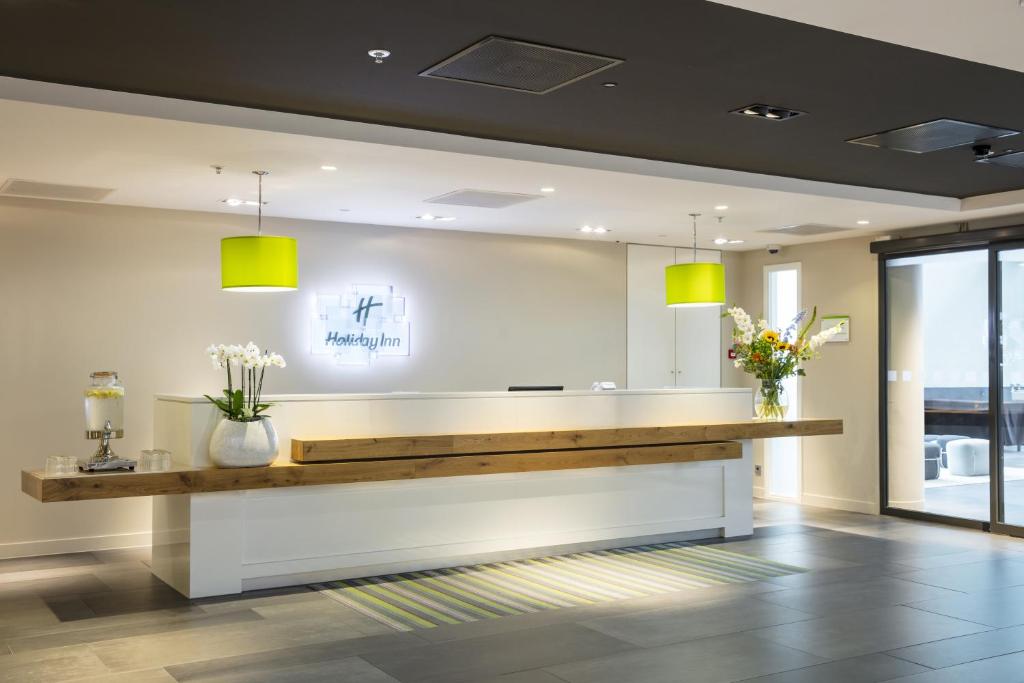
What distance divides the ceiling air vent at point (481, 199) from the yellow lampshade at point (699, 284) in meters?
1.41

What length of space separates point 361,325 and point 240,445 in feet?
8.96

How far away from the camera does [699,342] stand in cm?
1029

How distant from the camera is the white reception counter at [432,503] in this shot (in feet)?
19.1

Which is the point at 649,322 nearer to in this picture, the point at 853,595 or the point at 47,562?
the point at 853,595

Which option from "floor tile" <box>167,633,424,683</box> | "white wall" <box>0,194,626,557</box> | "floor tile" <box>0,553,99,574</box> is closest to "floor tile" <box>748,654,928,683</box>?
"floor tile" <box>167,633,424,683</box>

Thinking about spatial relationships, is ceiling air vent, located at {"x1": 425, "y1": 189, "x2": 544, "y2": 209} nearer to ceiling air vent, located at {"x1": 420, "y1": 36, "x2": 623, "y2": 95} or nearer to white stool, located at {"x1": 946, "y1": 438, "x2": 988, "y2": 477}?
ceiling air vent, located at {"x1": 420, "y1": 36, "x2": 623, "y2": 95}

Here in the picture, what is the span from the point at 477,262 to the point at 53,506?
13.0 feet

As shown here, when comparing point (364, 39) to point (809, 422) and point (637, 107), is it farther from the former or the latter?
point (809, 422)

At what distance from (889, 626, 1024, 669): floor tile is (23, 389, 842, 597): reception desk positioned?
2.69m

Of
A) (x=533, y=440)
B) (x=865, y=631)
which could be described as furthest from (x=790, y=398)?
(x=865, y=631)

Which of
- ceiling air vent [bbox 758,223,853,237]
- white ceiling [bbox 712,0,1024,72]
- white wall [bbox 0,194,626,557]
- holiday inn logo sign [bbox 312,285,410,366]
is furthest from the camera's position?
ceiling air vent [bbox 758,223,853,237]

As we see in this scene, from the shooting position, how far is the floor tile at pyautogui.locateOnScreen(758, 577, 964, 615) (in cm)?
552

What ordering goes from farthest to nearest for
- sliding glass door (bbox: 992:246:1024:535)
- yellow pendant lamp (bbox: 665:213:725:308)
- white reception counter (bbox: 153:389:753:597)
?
sliding glass door (bbox: 992:246:1024:535) → yellow pendant lamp (bbox: 665:213:725:308) → white reception counter (bbox: 153:389:753:597)

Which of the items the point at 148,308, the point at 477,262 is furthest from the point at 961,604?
the point at 148,308
